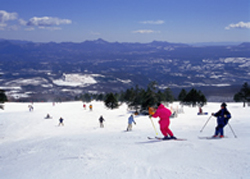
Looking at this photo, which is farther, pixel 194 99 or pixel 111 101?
pixel 194 99

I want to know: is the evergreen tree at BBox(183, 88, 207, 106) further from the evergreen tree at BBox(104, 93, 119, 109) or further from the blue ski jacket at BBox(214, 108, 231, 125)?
the blue ski jacket at BBox(214, 108, 231, 125)

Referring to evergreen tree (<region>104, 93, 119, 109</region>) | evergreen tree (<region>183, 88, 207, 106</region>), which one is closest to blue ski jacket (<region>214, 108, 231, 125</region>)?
evergreen tree (<region>104, 93, 119, 109</region>)

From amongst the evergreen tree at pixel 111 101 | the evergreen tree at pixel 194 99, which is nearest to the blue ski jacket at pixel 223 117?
the evergreen tree at pixel 111 101

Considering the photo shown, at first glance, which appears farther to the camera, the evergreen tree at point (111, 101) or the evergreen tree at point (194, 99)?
the evergreen tree at point (194, 99)

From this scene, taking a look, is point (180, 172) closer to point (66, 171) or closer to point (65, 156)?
point (66, 171)

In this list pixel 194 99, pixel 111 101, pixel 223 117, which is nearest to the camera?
pixel 223 117

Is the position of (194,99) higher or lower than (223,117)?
lower

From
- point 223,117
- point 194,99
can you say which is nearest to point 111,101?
point 194,99

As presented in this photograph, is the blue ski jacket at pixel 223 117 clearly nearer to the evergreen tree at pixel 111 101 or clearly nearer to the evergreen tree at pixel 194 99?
the evergreen tree at pixel 111 101

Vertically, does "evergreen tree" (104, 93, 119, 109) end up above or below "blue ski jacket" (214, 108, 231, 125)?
below

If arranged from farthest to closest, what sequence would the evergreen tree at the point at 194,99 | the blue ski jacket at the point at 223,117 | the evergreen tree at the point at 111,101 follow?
the evergreen tree at the point at 194,99 → the evergreen tree at the point at 111,101 → the blue ski jacket at the point at 223,117

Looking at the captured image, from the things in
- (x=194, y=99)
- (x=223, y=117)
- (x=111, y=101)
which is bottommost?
(x=194, y=99)

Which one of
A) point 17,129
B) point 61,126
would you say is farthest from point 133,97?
point 17,129

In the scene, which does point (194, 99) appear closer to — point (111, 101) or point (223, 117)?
point (111, 101)
